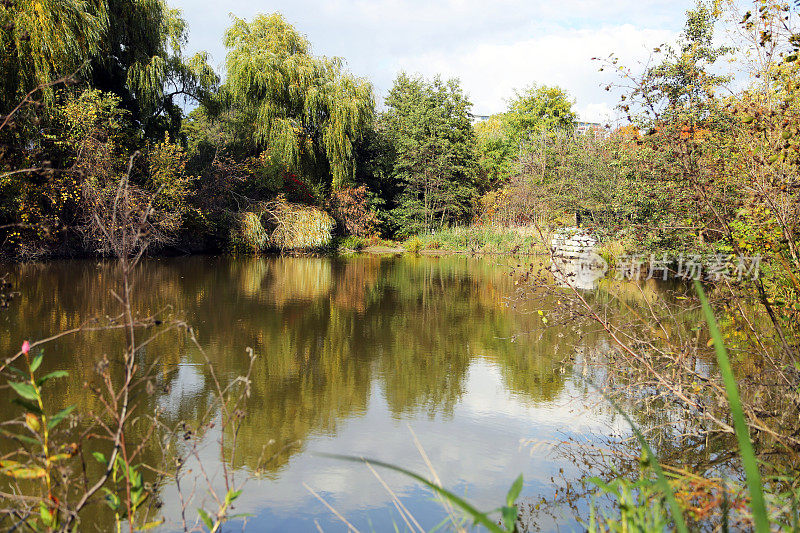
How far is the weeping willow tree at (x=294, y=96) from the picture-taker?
18531 mm

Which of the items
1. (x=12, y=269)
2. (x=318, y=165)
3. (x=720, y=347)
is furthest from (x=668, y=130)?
(x=318, y=165)

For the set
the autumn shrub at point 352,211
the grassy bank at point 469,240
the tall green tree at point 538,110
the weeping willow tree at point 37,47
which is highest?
the tall green tree at point 538,110

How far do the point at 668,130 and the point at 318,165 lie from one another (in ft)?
Answer: 59.4

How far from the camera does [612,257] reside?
1473 cm

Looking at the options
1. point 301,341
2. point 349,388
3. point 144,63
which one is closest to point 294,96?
point 144,63

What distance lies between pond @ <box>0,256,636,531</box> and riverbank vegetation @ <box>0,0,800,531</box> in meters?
0.25

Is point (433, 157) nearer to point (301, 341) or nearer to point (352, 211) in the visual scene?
point (352, 211)

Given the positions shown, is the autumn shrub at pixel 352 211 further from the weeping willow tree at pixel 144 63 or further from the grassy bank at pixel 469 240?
the weeping willow tree at pixel 144 63

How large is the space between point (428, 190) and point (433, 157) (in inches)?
53.6

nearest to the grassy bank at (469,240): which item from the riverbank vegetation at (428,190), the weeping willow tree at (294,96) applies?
the riverbank vegetation at (428,190)

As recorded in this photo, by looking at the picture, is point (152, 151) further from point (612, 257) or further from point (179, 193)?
point (612, 257)

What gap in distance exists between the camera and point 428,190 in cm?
2512

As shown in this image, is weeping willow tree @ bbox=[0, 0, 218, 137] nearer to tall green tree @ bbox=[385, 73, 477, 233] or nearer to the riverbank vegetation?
the riverbank vegetation

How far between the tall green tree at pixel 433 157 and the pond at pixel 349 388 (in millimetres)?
14410
